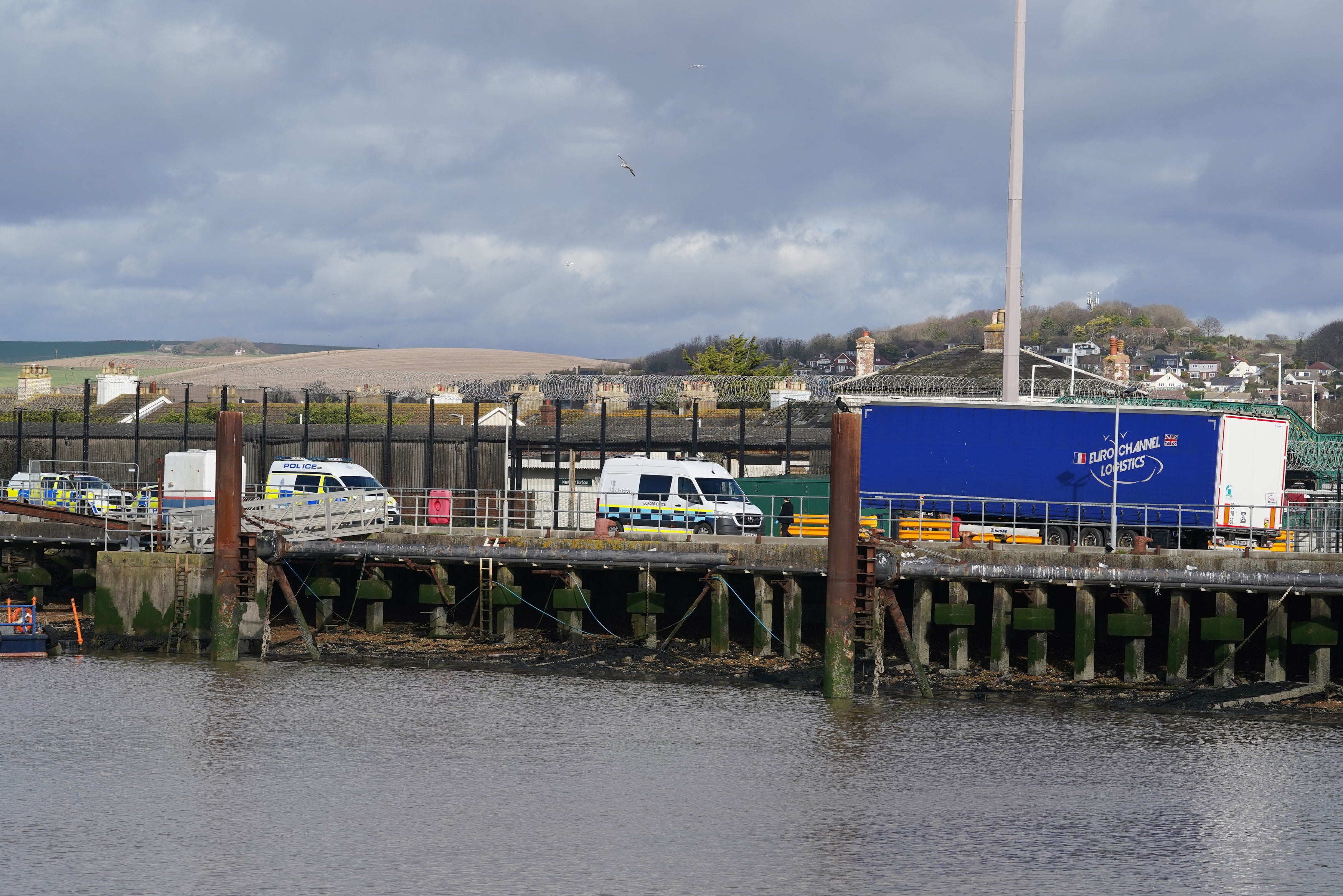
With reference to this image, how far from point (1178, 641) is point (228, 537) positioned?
18.9m

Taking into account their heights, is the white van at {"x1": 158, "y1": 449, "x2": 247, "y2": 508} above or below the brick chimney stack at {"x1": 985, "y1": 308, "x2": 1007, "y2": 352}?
below

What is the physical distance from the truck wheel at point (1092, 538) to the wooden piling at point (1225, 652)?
23.4 ft

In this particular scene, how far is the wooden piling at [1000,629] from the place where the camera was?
95.0 feet

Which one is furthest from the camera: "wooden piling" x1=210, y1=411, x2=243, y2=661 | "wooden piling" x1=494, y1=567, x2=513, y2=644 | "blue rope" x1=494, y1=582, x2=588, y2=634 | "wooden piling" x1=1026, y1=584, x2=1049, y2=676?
"wooden piling" x1=494, y1=567, x2=513, y2=644

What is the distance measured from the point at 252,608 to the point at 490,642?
5.15 meters

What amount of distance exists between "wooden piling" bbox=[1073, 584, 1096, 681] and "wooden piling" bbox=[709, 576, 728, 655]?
7.01 metres

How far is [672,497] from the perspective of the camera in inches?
1479

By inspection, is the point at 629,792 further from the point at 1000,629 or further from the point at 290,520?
the point at 290,520

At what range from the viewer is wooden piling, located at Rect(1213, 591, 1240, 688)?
27.8 meters

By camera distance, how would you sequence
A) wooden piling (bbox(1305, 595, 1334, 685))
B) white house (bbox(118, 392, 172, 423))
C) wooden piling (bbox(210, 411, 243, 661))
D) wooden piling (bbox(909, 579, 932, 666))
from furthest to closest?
white house (bbox(118, 392, 172, 423)), wooden piling (bbox(210, 411, 243, 661)), wooden piling (bbox(909, 579, 932, 666)), wooden piling (bbox(1305, 595, 1334, 685))

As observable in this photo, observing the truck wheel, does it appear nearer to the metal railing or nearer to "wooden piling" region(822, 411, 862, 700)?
"wooden piling" region(822, 411, 862, 700)

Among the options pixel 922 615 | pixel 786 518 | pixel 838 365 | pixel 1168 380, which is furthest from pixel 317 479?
pixel 838 365

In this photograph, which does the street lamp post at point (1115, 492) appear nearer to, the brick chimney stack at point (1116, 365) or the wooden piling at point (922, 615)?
the wooden piling at point (922, 615)

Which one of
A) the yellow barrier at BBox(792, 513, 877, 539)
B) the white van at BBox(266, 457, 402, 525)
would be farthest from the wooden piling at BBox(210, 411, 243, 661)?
the yellow barrier at BBox(792, 513, 877, 539)
